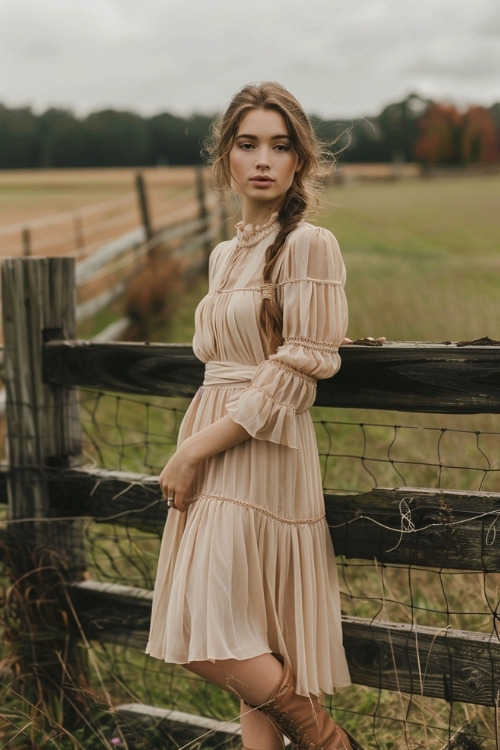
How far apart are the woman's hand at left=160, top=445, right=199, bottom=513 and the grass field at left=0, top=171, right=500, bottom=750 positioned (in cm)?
42

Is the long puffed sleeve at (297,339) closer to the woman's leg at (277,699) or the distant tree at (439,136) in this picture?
the woman's leg at (277,699)

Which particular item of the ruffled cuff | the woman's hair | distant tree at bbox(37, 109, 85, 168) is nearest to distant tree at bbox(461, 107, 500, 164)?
distant tree at bbox(37, 109, 85, 168)

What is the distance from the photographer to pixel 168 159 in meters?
56.8

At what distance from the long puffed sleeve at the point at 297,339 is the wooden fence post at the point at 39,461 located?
1.30 meters

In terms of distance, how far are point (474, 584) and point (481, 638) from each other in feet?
3.57

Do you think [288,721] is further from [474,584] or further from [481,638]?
[474,584]

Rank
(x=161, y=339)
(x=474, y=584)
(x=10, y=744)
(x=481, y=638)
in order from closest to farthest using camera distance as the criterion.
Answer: (x=481, y=638) → (x=10, y=744) → (x=474, y=584) → (x=161, y=339)

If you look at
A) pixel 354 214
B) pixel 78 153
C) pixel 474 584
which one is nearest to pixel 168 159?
pixel 78 153

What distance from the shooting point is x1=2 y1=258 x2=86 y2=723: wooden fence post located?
3.48m

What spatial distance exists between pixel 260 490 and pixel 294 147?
941 mm

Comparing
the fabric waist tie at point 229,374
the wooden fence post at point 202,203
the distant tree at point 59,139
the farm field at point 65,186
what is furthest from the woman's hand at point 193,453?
the distant tree at point 59,139

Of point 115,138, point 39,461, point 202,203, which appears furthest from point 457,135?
point 39,461

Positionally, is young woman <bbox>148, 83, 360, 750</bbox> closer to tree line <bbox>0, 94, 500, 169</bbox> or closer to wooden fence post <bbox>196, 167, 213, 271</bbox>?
wooden fence post <bbox>196, 167, 213, 271</bbox>

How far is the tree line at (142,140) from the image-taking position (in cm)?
4778
